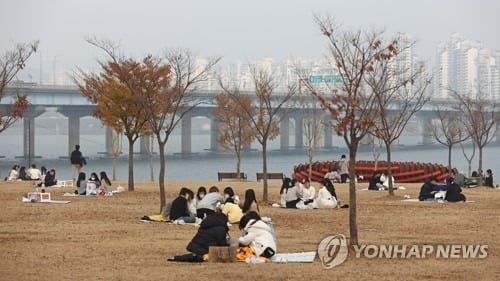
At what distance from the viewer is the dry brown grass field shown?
14.2 m

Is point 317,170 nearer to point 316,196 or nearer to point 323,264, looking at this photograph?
point 316,196

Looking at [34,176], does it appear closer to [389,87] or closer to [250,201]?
[389,87]

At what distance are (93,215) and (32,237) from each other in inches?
195

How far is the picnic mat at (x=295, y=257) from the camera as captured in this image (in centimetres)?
1534

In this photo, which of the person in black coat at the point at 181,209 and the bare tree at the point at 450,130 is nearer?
the person in black coat at the point at 181,209

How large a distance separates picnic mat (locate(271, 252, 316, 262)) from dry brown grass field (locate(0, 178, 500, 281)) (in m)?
0.29

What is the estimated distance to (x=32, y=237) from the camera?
19094mm

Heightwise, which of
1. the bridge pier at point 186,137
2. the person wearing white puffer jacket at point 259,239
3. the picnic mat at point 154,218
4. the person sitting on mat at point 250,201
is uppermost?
the bridge pier at point 186,137

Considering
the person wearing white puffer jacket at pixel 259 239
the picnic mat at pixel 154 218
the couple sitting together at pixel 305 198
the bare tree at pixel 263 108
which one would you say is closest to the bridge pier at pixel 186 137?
the bare tree at pixel 263 108

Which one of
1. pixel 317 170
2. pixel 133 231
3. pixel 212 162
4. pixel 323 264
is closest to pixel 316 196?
pixel 133 231

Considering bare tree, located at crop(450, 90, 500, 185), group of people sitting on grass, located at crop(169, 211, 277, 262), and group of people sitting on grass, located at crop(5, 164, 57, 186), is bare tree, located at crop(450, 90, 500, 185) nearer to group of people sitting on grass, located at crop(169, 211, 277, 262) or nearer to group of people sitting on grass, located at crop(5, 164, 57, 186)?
group of people sitting on grass, located at crop(5, 164, 57, 186)

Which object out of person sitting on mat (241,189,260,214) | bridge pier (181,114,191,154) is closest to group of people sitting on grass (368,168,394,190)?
person sitting on mat (241,189,260,214)

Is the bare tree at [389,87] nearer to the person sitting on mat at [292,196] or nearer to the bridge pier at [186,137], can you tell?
the person sitting on mat at [292,196]

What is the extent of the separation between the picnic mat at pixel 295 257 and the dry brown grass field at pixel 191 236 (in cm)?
29
